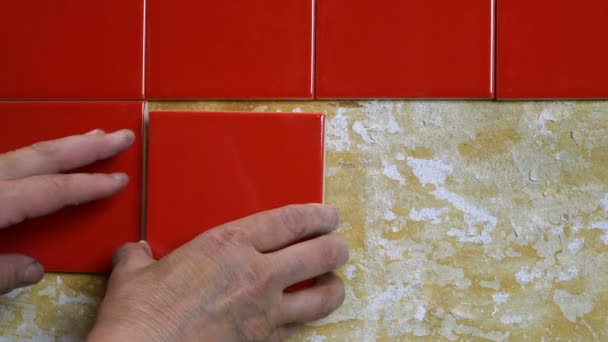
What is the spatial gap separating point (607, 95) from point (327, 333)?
0.67m

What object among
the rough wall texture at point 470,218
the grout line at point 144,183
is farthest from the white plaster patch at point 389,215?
the grout line at point 144,183

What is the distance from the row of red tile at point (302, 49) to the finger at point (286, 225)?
0.23 m

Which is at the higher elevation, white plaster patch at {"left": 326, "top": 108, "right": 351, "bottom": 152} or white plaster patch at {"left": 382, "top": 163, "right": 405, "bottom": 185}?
white plaster patch at {"left": 326, "top": 108, "right": 351, "bottom": 152}

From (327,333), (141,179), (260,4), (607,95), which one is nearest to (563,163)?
(607,95)

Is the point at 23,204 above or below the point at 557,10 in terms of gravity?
below

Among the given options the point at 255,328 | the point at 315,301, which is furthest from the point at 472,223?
the point at 255,328

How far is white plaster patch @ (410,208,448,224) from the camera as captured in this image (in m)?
0.91

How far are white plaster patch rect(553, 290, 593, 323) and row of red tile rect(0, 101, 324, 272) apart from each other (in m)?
0.47

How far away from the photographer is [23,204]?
0.83 m

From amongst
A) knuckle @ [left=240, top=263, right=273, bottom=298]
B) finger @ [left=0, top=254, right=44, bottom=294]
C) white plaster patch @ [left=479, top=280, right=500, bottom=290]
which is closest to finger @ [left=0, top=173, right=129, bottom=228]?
finger @ [left=0, top=254, right=44, bottom=294]

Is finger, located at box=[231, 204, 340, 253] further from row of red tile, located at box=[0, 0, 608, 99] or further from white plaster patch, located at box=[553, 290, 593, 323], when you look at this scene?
white plaster patch, located at box=[553, 290, 593, 323]

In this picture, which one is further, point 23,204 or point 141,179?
point 141,179

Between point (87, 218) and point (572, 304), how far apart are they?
924mm

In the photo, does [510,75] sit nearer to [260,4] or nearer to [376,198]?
[376,198]
